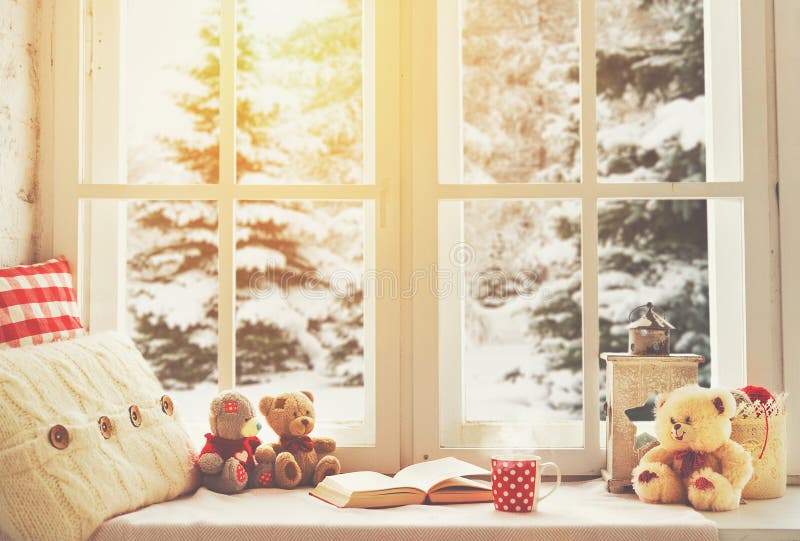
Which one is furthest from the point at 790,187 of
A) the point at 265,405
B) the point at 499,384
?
the point at 499,384

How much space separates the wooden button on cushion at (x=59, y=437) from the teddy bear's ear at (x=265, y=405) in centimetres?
42

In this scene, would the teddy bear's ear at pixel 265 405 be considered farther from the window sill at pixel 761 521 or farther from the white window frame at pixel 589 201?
the window sill at pixel 761 521

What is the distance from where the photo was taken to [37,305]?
144 centimetres

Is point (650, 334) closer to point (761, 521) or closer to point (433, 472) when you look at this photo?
point (761, 521)

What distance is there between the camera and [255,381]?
347 cm

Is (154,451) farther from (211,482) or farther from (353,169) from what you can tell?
(353,169)

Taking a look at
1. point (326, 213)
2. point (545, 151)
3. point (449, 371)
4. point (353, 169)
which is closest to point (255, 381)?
point (326, 213)

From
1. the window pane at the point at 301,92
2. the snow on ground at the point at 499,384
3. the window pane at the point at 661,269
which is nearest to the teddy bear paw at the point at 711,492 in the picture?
the snow on ground at the point at 499,384

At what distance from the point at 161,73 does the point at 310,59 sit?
2.08 feet

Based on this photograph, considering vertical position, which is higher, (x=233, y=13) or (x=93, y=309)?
(x=233, y=13)

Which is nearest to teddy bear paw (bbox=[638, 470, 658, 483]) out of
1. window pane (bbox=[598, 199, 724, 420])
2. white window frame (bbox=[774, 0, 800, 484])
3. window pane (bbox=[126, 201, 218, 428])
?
white window frame (bbox=[774, 0, 800, 484])

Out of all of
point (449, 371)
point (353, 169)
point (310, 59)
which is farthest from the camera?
point (353, 169)

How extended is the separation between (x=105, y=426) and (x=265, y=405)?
34 centimetres

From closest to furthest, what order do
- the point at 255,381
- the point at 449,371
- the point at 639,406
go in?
the point at 639,406
the point at 449,371
the point at 255,381
